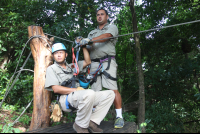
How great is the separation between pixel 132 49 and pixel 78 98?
464cm

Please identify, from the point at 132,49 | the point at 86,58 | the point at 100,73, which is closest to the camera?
the point at 86,58

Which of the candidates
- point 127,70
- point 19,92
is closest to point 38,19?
point 19,92

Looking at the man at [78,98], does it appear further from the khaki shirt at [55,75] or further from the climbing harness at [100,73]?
the climbing harness at [100,73]

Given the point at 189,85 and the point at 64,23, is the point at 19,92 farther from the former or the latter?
the point at 189,85

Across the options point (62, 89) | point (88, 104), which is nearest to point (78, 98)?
point (88, 104)

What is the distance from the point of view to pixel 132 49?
6609mm

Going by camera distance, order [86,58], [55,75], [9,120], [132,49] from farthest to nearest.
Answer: [132,49], [9,120], [86,58], [55,75]

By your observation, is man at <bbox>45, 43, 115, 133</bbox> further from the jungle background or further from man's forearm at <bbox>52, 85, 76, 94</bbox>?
the jungle background

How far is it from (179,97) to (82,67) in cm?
438

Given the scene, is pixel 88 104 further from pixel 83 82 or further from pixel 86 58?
pixel 86 58

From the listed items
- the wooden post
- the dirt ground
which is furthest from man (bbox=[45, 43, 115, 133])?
the dirt ground

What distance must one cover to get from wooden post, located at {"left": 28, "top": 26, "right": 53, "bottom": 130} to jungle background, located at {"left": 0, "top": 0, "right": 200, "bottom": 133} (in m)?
0.81

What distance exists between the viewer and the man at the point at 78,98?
238 centimetres

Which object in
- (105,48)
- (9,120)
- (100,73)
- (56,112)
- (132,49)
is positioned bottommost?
(9,120)
